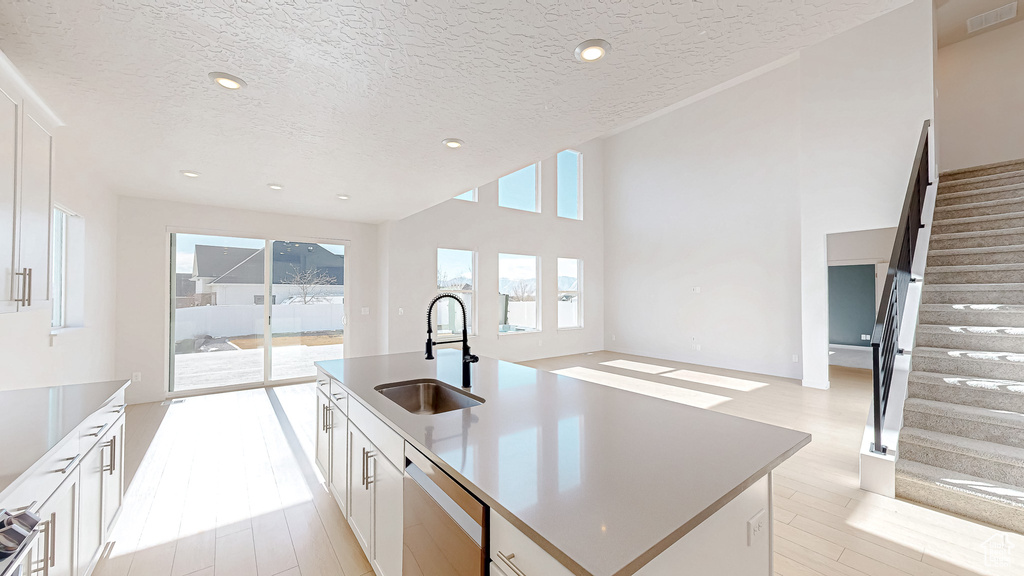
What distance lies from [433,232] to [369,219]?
3.28 ft

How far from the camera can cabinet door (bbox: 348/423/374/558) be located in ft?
5.98

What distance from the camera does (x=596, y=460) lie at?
3.87ft

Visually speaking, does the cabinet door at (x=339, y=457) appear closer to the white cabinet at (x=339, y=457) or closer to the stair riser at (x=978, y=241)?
the white cabinet at (x=339, y=457)

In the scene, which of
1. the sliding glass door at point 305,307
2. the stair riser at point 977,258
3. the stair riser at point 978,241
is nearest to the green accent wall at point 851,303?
the stair riser at point 978,241

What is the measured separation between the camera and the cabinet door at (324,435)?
2.46 m

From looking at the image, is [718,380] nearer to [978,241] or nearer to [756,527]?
[978,241]

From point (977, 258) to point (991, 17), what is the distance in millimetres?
3899

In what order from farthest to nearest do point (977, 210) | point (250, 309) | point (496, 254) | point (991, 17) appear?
point (496, 254)
point (250, 309)
point (991, 17)
point (977, 210)

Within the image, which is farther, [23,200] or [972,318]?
[972,318]

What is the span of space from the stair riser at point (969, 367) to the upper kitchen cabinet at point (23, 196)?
5229 mm

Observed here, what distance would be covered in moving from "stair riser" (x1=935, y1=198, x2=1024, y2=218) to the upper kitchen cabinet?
6.70 meters

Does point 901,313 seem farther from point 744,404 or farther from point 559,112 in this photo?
point 559,112

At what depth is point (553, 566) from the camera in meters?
0.82

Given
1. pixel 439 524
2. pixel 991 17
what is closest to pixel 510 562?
pixel 439 524
